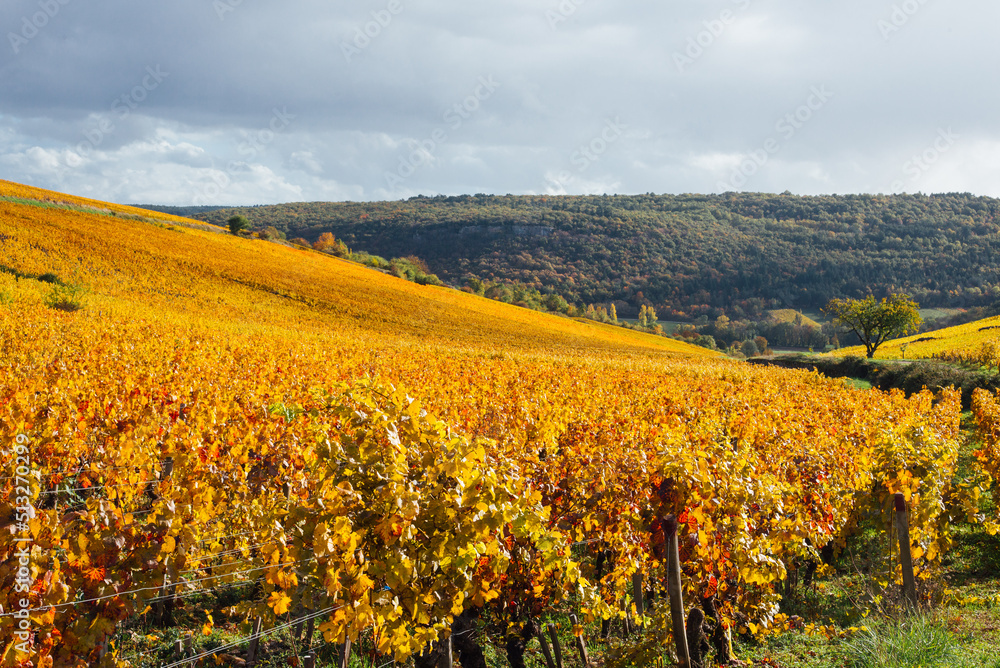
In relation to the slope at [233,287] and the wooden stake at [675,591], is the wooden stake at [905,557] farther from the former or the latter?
the slope at [233,287]

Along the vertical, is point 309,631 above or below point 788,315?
below

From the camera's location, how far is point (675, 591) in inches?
158

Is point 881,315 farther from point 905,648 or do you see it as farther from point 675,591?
point 675,591

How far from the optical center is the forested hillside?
11406 centimetres

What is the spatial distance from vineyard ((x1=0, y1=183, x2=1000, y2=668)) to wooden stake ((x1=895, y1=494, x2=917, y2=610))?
0.58 meters

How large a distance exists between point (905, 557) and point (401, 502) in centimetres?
543

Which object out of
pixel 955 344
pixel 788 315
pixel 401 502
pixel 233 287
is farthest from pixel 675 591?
pixel 788 315

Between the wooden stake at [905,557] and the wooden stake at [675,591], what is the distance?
293cm

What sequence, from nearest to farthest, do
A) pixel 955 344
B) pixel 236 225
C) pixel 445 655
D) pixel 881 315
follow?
pixel 445 655
pixel 955 344
pixel 881 315
pixel 236 225

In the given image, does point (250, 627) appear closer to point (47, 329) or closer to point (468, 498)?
point (468, 498)

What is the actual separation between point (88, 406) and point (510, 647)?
22.0ft

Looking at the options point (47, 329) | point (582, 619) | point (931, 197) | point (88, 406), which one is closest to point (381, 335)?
point (47, 329)

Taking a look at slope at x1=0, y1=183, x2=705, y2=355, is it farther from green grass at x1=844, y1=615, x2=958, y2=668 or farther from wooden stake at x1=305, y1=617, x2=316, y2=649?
green grass at x1=844, y1=615, x2=958, y2=668

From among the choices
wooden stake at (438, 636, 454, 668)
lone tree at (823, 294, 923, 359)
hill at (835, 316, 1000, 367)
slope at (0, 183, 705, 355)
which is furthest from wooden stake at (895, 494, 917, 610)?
lone tree at (823, 294, 923, 359)
